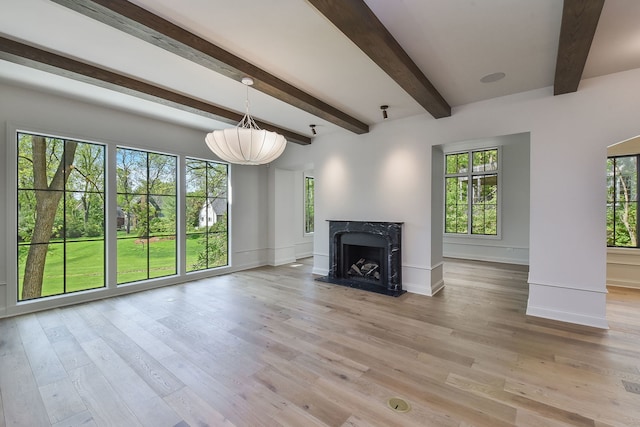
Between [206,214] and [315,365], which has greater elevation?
[206,214]

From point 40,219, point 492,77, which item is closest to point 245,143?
point 492,77

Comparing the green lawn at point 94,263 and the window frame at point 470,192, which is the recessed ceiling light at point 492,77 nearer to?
the window frame at point 470,192

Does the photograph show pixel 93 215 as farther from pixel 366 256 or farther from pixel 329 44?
pixel 366 256

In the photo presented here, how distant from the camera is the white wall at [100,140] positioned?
3557 mm

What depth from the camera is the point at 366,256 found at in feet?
18.1

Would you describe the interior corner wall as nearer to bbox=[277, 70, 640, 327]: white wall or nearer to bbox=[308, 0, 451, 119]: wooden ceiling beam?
bbox=[277, 70, 640, 327]: white wall

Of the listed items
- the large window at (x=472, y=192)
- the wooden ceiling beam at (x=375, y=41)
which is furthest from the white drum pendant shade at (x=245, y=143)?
the large window at (x=472, y=192)

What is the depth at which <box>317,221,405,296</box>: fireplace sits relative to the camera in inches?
184

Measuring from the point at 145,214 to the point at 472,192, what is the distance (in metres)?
7.76

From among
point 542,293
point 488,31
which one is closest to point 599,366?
point 542,293

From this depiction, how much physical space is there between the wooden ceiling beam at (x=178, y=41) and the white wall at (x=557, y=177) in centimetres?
240

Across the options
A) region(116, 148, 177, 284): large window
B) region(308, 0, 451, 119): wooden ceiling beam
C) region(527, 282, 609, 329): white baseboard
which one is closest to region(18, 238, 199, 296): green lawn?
region(116, 148, 177, 284): large window

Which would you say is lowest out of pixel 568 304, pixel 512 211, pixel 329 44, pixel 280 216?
pixel 568 304

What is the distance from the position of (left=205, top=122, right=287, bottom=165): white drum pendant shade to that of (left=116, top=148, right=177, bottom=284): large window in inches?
99.7
